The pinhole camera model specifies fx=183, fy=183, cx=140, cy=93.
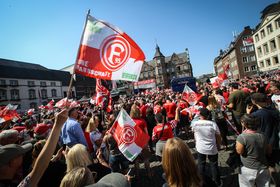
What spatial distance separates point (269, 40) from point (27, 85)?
57235 millimetres

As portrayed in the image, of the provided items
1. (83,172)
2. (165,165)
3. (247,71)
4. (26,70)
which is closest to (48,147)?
(83,172)

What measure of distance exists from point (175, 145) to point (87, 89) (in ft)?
217

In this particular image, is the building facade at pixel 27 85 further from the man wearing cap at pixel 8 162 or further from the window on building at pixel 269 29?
the window on building at pixel 269 29

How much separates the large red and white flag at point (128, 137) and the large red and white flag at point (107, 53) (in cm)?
105

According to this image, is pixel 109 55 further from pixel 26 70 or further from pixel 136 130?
Result: pixel 26 70

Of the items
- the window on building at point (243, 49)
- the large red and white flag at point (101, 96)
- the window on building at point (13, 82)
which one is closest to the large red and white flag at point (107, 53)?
the large red and white flag at point (101, 96)

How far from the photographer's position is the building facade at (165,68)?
278 feet

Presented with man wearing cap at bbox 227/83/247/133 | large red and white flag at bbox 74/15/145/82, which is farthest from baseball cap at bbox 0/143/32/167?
man wearing cap at bbox 227/83/247/133

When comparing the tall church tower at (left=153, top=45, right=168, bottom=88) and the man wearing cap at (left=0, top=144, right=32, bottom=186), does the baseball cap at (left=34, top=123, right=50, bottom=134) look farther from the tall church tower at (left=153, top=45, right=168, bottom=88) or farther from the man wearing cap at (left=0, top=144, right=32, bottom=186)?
the tall church tower at (left=153, top=45, right=168, bottom=88)

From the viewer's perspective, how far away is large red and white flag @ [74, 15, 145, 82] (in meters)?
3.26

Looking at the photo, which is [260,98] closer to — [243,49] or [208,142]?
[208,142]

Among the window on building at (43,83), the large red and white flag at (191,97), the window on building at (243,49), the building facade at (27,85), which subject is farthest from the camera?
the window on building at (243,49)

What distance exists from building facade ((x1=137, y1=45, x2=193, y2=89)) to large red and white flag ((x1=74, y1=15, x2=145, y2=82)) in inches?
3189

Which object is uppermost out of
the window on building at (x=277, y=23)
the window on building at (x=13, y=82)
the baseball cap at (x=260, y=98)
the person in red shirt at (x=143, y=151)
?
the window on building at (x=277, y=23)
